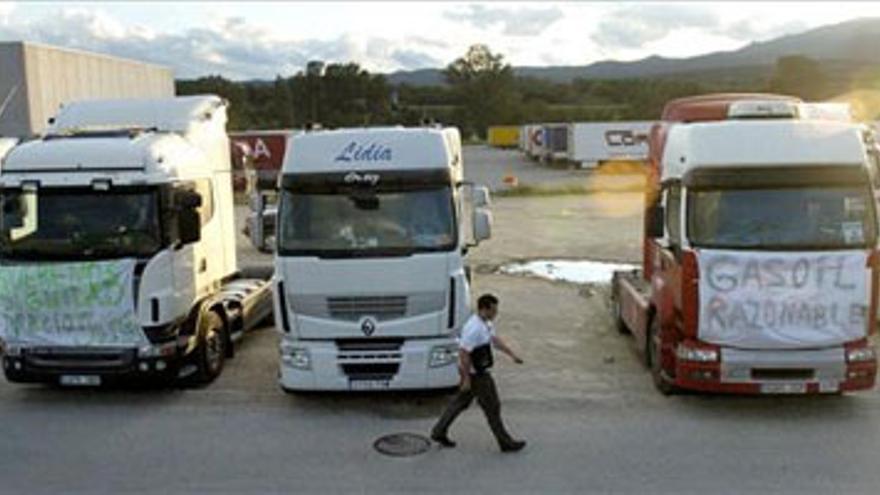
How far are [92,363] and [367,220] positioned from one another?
11.4ft

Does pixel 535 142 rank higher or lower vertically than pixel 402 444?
higher

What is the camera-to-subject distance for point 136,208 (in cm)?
1032

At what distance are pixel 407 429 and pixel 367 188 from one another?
262cm

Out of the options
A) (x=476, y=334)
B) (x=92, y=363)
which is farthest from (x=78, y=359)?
(x=476, y=334)

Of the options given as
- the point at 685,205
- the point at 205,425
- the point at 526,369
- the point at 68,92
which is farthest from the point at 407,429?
the point at 68,92

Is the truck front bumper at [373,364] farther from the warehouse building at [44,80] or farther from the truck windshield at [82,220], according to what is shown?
the warehouse building at [44,80]

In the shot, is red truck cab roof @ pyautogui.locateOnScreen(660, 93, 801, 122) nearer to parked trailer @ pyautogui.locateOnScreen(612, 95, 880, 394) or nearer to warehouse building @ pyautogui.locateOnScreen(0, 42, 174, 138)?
parked trailer @ pyautogui.locateOnScreen(612, 95, 880, 394)

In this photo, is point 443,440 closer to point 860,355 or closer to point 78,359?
point 860,355

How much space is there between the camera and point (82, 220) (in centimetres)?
1031

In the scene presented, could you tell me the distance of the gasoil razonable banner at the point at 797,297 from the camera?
9148mm

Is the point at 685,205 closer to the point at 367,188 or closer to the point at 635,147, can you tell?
the point at 367,188

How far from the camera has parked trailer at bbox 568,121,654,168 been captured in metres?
52.3

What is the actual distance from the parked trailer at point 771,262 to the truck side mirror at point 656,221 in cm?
47

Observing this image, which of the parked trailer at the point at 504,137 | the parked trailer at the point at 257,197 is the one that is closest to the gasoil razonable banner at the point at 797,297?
the parked trailer at the point at 257,197
